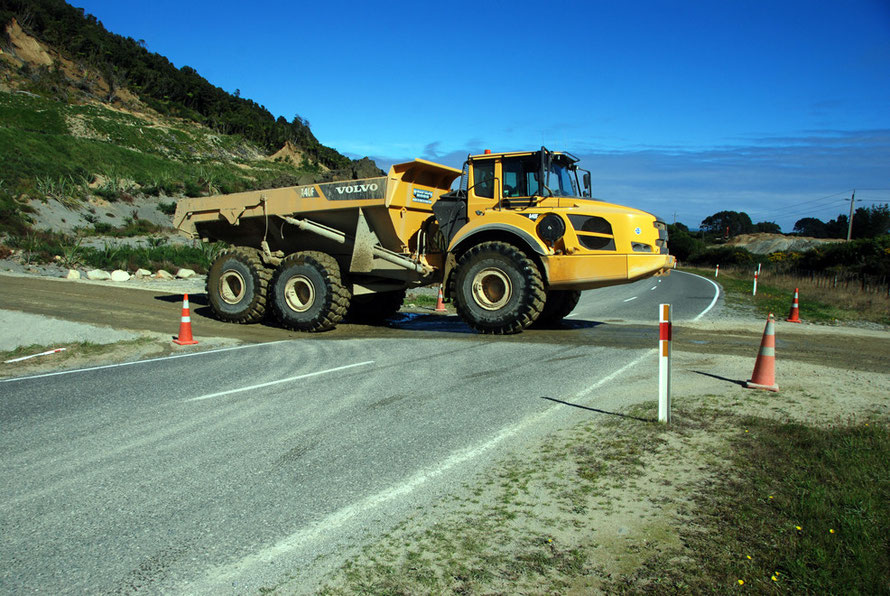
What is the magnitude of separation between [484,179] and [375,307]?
4.29m

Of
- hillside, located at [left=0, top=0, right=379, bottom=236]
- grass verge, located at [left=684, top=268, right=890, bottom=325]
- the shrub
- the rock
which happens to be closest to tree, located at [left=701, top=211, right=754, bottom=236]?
the shrub

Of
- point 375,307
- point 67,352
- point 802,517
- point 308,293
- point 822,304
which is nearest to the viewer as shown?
point 802,517

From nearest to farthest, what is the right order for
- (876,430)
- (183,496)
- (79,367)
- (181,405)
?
1. (183,496)
2. (876,430)
3. (181,405)
4. (79,367)

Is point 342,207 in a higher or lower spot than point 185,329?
higher

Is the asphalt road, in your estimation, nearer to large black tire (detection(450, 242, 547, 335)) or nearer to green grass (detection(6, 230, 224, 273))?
large black tire (detection(450, 242, 547, 335))

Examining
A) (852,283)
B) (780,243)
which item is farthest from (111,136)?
(780,243)

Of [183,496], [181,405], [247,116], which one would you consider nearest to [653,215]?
[181,405]

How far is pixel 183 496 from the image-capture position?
4.18 m

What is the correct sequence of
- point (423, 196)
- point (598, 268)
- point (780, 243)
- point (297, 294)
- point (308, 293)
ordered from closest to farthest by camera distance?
point (598, 268), point (423, 196), point (308, 293), point (297, 294), point (780, 243)

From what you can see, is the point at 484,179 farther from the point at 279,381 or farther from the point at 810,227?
the point at 810,227

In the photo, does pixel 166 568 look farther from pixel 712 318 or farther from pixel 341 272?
pixel 712 318

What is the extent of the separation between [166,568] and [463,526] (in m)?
1.59

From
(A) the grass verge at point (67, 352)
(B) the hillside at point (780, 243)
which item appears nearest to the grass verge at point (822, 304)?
(A) the grass verge at point (67, 352)

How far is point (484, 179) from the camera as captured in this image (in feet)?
37.1
